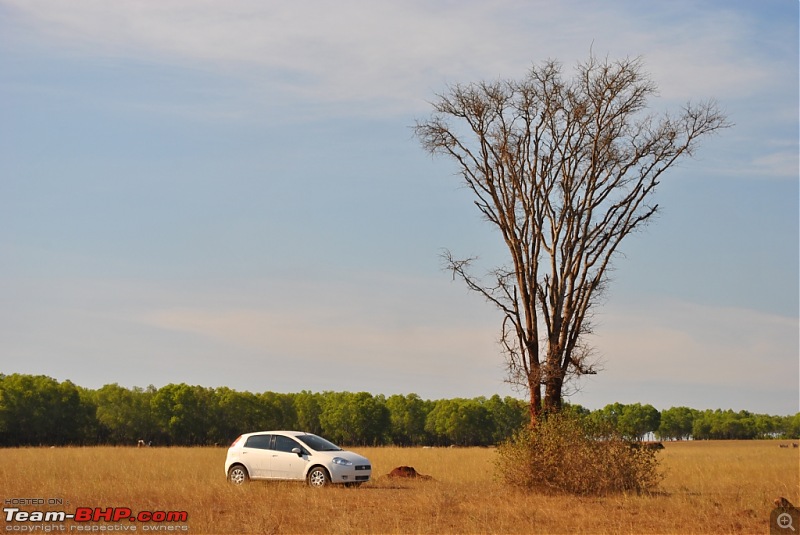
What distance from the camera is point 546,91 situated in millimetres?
27781

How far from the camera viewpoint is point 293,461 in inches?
1017

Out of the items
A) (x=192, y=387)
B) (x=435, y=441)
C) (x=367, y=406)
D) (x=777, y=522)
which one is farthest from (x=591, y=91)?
(x=435, y=441)

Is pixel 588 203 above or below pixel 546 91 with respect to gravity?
below

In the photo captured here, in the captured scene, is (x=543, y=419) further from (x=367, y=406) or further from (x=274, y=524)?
(x=367, y=406)

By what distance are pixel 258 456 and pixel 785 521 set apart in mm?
14749

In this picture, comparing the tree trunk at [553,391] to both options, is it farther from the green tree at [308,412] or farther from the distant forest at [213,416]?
the green tree at [308,412]

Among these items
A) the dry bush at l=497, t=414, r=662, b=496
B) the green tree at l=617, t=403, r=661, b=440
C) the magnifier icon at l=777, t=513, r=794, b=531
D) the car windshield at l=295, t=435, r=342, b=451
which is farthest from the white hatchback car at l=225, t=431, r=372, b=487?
the green tree at l=617, t=403, r=661, b=440

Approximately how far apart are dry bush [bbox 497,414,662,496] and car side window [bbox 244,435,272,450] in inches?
285

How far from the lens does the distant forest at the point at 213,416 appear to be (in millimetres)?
93125

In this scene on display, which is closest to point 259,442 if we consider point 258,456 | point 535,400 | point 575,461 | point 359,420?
point 258,456

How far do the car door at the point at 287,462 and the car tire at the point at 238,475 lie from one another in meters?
0.99

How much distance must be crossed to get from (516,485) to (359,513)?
243 inches

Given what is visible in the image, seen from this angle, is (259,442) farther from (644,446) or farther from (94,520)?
(644,446)

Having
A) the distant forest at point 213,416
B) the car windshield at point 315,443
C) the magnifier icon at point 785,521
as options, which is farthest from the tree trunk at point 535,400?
the distant forest at point 213,416
